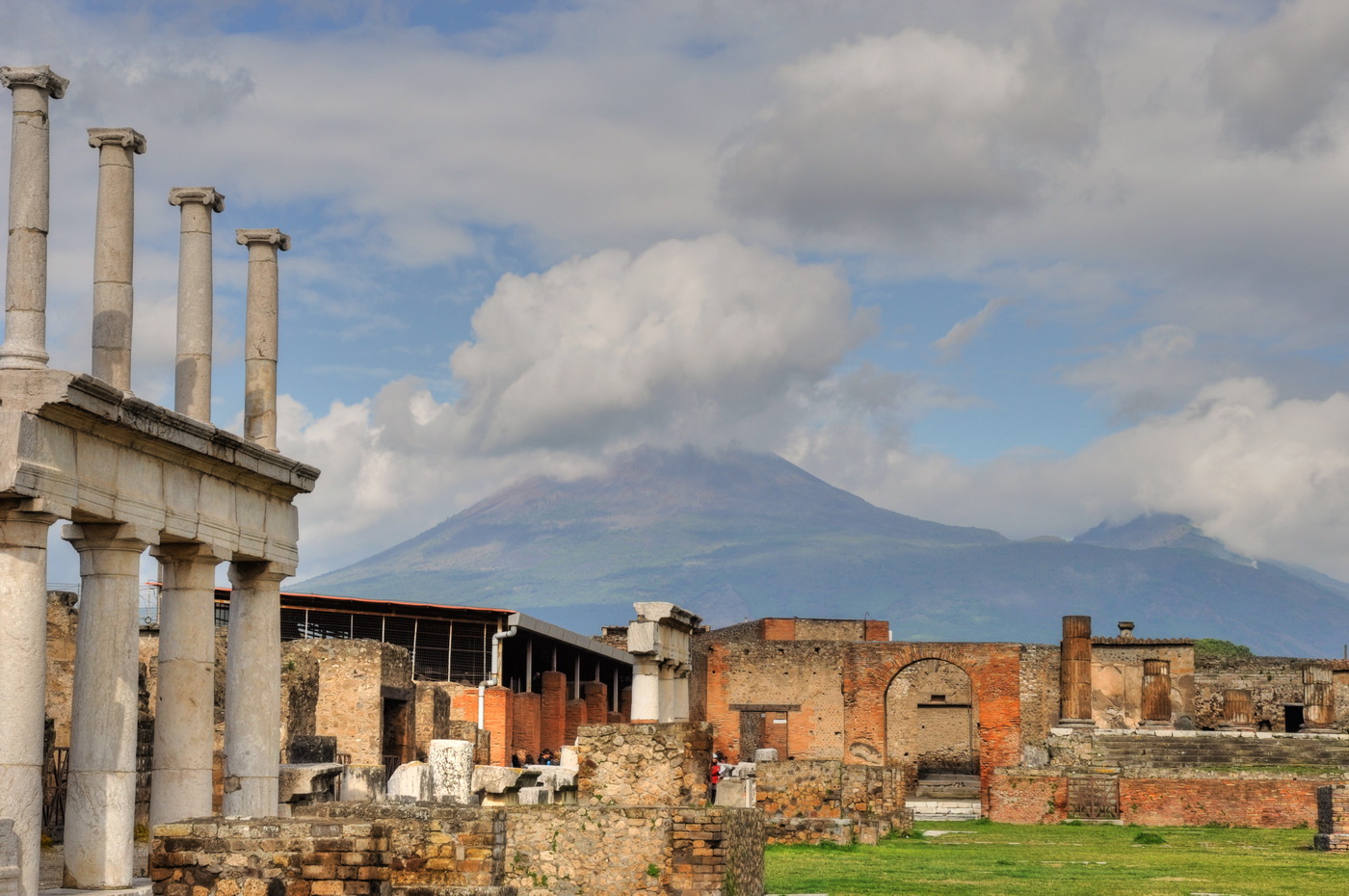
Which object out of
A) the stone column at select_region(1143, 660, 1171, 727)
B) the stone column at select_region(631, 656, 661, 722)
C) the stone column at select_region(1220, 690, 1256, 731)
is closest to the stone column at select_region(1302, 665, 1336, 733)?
the stone column at select_region(1220, 690, 1256, 731)

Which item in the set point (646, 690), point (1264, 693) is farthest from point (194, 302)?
point (1264, 693)

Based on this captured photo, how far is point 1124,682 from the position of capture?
51406mm

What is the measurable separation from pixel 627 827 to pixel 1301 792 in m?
21.3

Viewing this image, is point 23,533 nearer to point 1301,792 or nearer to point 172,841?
point 172,841

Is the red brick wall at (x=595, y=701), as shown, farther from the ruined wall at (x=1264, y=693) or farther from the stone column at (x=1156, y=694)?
the ruined wall at (x=1264, y=693)

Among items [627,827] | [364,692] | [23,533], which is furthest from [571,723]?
[23,533]

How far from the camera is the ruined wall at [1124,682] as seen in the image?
51.0m

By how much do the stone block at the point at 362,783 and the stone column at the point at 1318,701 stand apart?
3408cm

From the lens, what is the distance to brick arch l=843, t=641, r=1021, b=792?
42938 millimetres

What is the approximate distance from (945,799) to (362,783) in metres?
29.6

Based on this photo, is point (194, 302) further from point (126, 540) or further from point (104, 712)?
point (104, 712)

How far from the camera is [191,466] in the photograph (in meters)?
14.8

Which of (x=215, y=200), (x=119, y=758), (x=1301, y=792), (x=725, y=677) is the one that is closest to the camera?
(x=119, y=758)

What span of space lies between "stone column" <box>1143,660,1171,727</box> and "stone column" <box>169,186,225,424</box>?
36.5 m
